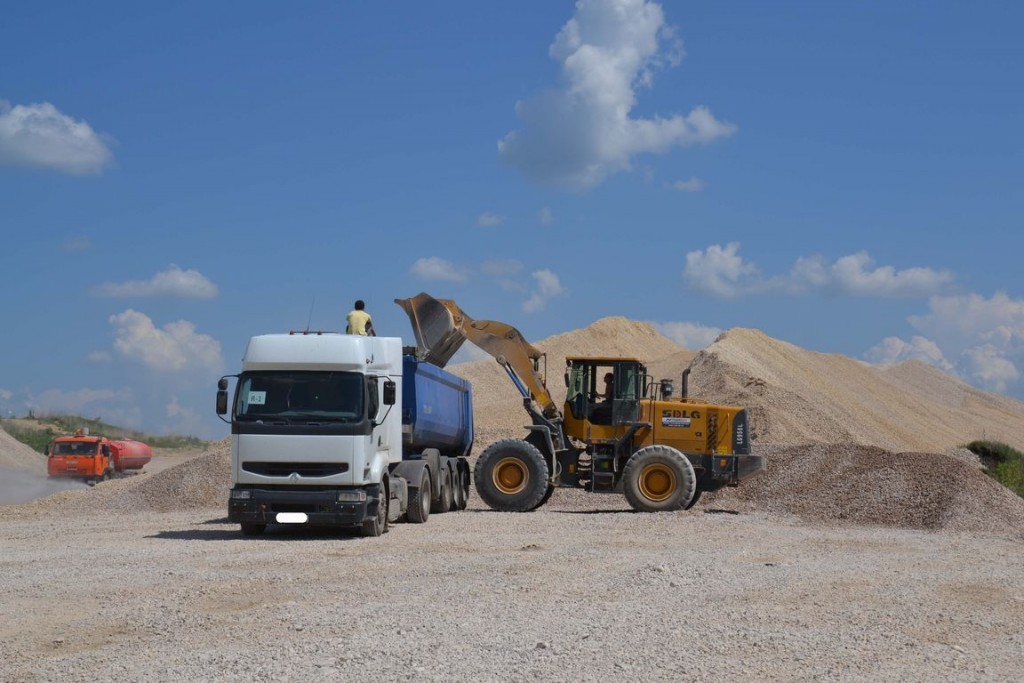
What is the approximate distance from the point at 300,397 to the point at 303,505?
1605mm

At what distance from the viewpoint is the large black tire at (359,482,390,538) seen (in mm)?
17750

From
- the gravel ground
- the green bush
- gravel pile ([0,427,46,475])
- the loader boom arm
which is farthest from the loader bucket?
gravel pile ([0,427,46,475])

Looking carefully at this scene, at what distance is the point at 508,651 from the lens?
9180mm

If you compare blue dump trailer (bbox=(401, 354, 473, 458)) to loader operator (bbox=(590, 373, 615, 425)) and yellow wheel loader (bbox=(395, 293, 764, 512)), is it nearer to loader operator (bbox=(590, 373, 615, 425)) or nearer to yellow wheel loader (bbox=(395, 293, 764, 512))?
yellow wheel loader (bbox=(395, 293, 764, 512))

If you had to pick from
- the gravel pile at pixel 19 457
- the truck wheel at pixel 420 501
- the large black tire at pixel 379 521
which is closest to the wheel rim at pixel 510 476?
the truck wheel at pixel 420 501

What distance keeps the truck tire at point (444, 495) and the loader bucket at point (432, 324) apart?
2.31 metres

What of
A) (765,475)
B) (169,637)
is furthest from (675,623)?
(765,475)

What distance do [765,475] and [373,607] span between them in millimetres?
17314

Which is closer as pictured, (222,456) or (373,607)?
(373,607)

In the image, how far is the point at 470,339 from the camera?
976 inches

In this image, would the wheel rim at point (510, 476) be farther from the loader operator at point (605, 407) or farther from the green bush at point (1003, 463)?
the green bush at point (1003, 463)

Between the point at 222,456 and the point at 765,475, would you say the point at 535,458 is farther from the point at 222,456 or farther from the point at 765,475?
the point at 222,456

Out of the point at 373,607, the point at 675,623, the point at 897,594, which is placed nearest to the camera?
the point at 675,623

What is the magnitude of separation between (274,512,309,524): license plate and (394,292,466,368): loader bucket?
263 inches
